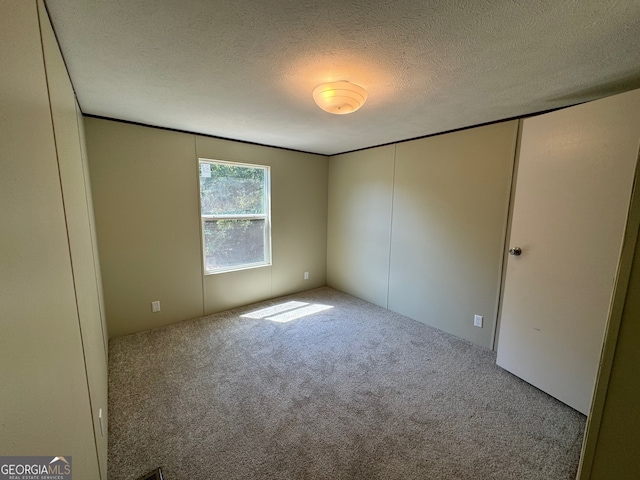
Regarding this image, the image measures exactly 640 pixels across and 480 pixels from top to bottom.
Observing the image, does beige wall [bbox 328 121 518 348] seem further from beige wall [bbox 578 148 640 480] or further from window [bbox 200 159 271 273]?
beige wall [bbox 578 148 640 480]

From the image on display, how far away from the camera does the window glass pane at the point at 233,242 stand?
322 centimetres

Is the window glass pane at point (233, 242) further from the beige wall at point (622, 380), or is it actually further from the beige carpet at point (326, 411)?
the beige wall at point (622, 380)

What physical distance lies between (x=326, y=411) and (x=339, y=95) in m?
2.05

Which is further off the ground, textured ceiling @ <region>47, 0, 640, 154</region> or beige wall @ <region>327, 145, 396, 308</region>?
textured ceiling @ <region>47, 0, 640, 154</region>

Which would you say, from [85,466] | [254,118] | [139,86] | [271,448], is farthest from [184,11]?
[271,448]

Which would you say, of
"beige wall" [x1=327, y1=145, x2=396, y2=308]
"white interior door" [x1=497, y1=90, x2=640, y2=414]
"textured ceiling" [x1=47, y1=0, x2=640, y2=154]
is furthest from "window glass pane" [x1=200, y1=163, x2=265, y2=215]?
"white interior door" [x1=497, y1=90, x2=640, y2=414]

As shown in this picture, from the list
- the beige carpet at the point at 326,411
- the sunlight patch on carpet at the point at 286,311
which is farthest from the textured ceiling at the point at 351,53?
the sunlight patch on carpet at the point at 286,311

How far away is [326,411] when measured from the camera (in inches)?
70.5

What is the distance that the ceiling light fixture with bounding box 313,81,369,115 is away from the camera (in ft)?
5.11

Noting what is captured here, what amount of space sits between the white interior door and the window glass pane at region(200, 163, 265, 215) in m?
2.83

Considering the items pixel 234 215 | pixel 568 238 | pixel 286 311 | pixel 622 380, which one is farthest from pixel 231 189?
pixel 622 380

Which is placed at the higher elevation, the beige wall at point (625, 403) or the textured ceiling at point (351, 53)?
the textured ceiling at point (351, 53)

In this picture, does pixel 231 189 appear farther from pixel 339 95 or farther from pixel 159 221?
pixel 339 95

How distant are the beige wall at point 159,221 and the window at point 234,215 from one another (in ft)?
0.33
